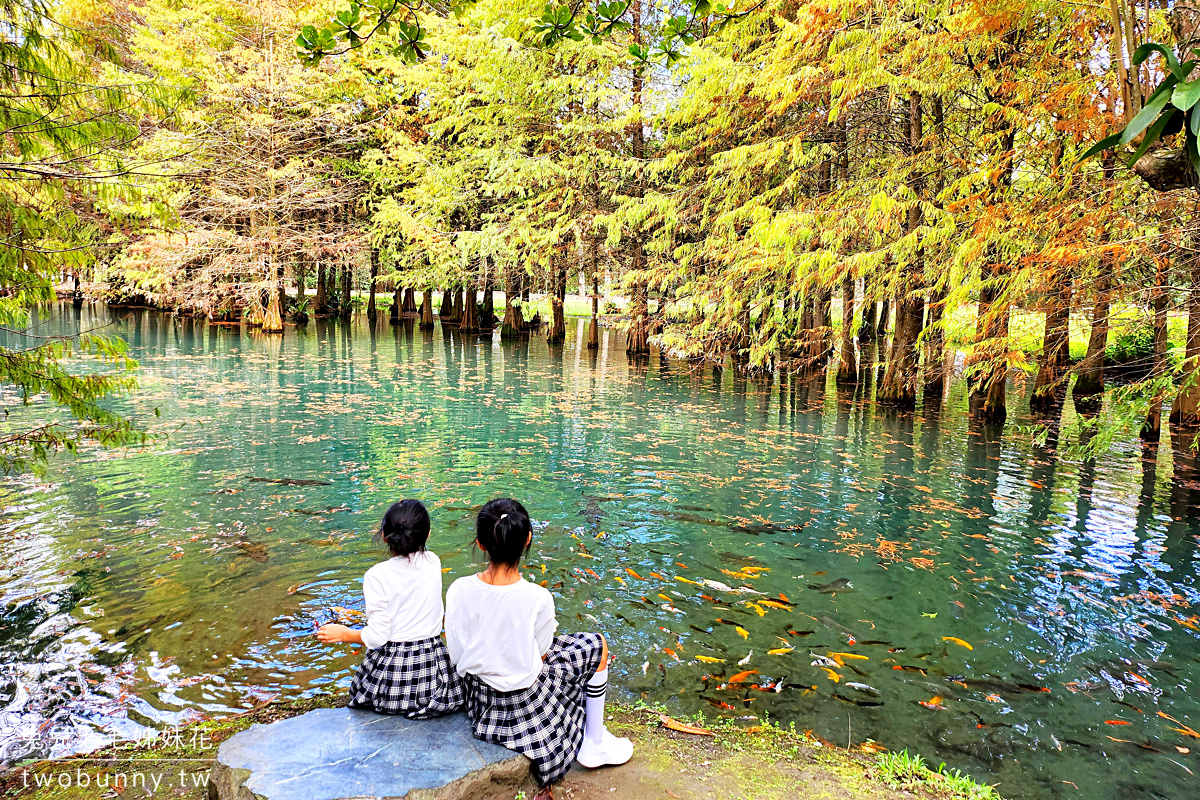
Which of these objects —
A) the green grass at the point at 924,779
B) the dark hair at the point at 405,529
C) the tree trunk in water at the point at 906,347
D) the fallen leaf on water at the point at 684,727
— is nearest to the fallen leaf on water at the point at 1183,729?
the green grass at the point at 924,779

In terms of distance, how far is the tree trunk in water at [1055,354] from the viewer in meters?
9.41

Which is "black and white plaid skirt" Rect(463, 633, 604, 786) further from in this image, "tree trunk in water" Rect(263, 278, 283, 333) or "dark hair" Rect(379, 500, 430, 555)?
"tree trunk in water" Rect(263, 278, 283, 333)

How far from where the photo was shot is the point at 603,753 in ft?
11.0

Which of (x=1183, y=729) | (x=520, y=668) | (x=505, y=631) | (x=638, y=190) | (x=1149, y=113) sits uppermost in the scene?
(x=638, y=190)

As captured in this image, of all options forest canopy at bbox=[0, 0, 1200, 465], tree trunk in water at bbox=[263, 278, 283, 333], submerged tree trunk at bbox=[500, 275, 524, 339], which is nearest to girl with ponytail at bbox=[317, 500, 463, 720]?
forest canopy at bbox=[0, 0, 1200, 465]

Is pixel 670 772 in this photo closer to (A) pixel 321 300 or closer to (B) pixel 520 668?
(B) pixel 520 668

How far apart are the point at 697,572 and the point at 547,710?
3.39m

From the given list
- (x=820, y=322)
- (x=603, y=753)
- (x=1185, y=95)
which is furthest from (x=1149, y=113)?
(x=820, y=322)

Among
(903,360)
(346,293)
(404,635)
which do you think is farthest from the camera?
(346,293)

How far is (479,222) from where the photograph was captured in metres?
32.3

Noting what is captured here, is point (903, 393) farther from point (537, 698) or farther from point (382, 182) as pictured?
point (382, 182)

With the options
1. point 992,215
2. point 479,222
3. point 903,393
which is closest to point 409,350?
point 479,222

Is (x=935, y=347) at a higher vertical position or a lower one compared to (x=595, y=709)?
higher

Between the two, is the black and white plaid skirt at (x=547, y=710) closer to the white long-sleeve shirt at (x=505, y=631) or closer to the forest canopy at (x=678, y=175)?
the white long-sleeve shirt at (x=505, y=631)
